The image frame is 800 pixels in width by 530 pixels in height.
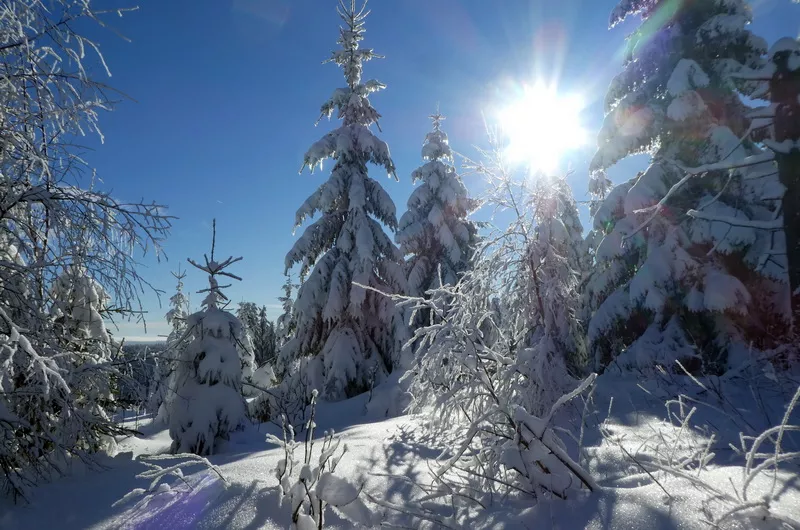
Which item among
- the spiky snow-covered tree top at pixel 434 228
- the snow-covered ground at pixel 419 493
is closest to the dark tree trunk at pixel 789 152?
the snow-covered ground at pixel 419 493

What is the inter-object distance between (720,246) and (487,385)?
773 centimetres

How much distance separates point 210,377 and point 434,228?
12.1 m

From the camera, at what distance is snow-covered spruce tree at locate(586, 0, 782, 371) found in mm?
7867

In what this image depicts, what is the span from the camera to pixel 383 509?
2.71 meters

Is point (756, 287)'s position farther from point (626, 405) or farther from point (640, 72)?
point (640, 72)

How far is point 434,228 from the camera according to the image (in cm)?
1702

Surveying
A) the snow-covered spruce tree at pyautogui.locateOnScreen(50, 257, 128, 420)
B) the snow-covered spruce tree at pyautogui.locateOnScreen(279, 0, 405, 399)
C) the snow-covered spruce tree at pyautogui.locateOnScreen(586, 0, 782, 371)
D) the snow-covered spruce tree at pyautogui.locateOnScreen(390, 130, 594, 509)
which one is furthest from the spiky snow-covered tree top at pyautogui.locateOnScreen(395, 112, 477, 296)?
the snow-covered spruce tree at pyautogui.locateOnScreen(50, 257, 128, 420)

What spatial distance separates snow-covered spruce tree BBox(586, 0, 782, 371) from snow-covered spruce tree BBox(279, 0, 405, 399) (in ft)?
19.5

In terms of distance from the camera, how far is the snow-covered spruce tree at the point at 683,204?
787cm

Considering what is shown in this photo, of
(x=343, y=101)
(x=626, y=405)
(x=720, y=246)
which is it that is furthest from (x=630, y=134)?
(x=343, y=101)

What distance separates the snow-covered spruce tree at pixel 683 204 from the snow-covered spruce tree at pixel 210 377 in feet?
23.4

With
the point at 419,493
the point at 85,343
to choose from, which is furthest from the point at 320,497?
the point at 85,343

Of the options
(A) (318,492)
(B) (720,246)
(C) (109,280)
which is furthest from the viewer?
(B) (720,246)

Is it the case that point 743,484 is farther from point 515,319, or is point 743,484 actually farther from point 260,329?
point 260,329
